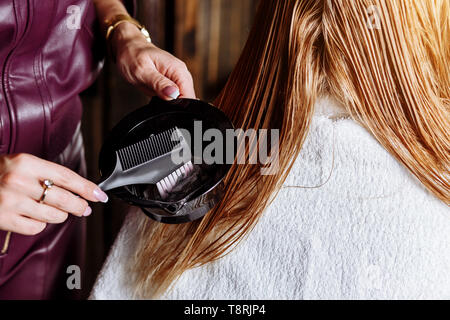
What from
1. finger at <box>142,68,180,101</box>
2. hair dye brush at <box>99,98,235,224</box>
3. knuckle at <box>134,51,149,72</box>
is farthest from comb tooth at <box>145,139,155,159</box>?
knuckle at <box>134,51,149,72</box>

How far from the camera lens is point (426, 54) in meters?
0.69

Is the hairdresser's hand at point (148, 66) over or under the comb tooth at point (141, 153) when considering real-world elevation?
over

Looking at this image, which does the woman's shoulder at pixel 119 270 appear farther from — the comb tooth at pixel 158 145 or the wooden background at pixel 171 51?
the wooden background at pixel 171 51

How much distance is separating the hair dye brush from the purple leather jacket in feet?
0.64

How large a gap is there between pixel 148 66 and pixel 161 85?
9cm

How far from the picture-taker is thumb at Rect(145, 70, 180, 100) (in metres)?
0.74

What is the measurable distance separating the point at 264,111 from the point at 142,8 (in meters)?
0.93

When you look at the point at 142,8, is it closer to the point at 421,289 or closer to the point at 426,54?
the point at 426,54

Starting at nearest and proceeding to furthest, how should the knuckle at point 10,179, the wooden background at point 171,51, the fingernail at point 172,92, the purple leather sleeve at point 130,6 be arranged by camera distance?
1. the knuckle at point 10,179
2. the fingernail at point 172,92
3. the purple leather sleeve at point 130,6
4. the wooden background at point 171,51

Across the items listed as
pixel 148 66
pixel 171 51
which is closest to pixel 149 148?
pixel 148 66

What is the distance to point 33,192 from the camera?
2.02 feet

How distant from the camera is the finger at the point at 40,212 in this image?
2.03 feet

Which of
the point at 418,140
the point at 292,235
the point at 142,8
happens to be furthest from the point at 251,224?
the point at 142,8

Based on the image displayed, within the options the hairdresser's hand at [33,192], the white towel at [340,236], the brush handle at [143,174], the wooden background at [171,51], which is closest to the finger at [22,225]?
the hairdresser's hand at [33,192]
